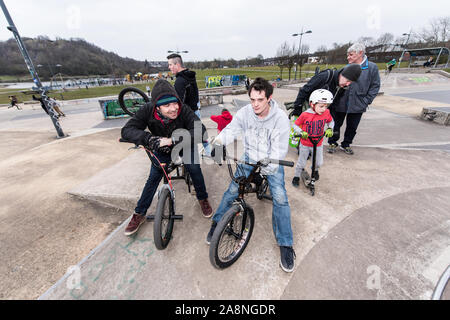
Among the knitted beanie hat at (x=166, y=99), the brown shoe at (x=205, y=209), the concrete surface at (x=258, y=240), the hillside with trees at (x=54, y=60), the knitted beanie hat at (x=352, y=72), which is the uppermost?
the hillside with trees at (x=54, y=60)

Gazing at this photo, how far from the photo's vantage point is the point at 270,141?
2299 mm

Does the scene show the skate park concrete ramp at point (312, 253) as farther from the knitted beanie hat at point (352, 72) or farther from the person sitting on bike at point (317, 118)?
the knitted beanie hat at point (352, 72)

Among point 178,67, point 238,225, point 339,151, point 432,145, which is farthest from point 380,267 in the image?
point 432,145

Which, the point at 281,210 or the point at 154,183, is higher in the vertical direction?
the point at 154,183

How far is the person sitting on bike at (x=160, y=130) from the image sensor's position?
2242 millimetres

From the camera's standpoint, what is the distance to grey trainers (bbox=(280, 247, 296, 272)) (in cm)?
209

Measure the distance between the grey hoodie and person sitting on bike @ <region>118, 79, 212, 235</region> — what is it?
0.55m

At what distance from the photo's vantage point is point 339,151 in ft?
16.1

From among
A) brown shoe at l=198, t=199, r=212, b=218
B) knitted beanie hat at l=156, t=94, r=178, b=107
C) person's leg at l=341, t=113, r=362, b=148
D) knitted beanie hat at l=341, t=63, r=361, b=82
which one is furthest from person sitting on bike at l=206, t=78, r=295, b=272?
person's leg at l=341, t=113, r=362, b=148

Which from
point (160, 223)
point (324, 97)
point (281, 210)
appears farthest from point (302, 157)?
point (160, 223)

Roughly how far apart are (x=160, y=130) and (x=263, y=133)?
4.76 ft

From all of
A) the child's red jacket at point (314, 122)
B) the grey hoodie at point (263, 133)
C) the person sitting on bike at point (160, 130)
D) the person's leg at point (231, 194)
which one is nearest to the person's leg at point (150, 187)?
the person sitting on bike at point (160, 130)

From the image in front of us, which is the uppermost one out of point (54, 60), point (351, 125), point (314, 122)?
point (54, 60)

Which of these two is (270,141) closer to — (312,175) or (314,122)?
(314,122)
